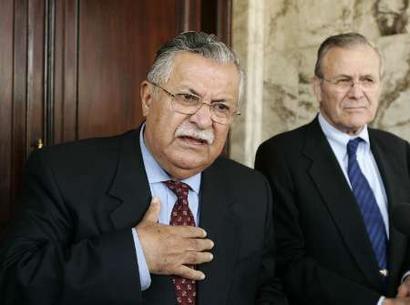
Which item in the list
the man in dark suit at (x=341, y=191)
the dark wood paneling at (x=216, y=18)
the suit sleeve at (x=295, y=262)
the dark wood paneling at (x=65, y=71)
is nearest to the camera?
the suit sleeve at (x=295, y=262)

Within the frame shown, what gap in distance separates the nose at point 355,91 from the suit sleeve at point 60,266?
1240 mm

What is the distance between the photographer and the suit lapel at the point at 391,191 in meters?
2.23

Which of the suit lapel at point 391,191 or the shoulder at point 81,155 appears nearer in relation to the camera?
the shoulder at point 81,155

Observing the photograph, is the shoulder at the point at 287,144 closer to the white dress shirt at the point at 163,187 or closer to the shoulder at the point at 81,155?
the white dress shirt at the point at 163,187

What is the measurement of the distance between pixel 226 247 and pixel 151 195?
12.3 inches

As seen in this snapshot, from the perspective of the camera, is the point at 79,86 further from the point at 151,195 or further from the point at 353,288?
the point at 353,288

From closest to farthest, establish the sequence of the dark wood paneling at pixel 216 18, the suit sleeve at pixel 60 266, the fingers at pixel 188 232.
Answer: the suit sleeve at pixel 60 266, the fingers at pixel 188 232, the dark wood paneling at pixel 216 18

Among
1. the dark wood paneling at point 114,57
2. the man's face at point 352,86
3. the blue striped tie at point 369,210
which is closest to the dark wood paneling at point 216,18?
the dark wood paneling at point 114,57

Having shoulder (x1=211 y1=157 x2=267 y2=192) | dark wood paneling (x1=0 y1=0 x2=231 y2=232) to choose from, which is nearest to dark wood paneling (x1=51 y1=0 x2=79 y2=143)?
dark wood paneling (x1=0 y1=0 x2=231 y2=232)

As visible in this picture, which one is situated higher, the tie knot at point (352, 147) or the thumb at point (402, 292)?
the tie knot at point (352, 147)

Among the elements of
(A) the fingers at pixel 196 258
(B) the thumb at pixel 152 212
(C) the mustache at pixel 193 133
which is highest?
(C) the mustache at pixel 193 133

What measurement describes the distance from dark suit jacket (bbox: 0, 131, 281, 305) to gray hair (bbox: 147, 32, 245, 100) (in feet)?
0.88

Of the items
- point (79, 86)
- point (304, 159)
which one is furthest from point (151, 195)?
point (79, 86)

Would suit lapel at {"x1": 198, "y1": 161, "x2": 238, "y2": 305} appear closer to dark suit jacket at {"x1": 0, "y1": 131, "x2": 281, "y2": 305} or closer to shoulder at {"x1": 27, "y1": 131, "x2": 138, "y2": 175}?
dark suit jacket at {"x1": 0, "y1": 131, "x2": 281, "y2": 305}
